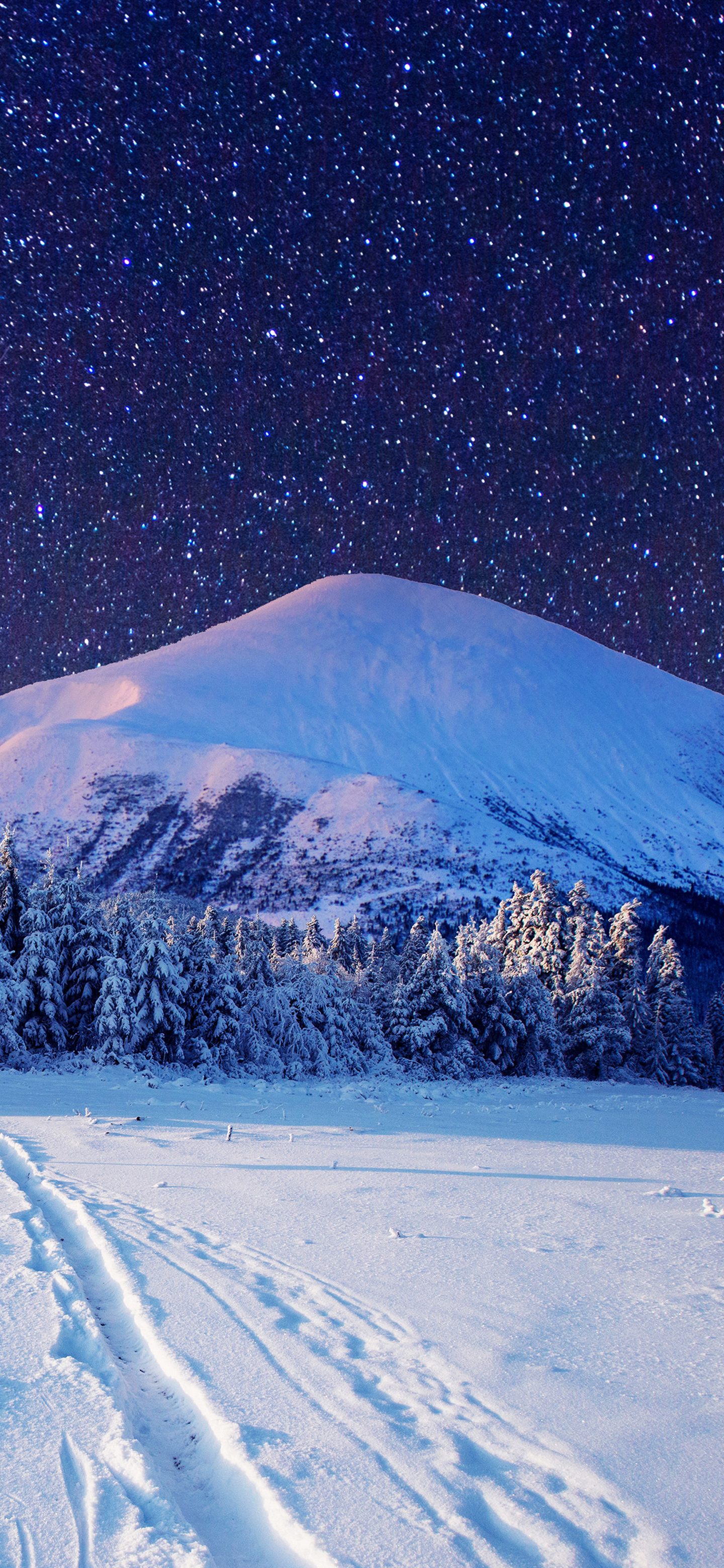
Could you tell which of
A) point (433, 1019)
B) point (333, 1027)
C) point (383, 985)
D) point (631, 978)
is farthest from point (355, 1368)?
point (631, 978)

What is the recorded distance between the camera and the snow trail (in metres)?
2.92

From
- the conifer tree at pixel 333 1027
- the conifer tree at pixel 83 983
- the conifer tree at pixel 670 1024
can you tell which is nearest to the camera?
the conifer tree at pixel 83 983

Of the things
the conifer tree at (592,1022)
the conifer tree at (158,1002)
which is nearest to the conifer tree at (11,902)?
the conifer tree at (158,1002)

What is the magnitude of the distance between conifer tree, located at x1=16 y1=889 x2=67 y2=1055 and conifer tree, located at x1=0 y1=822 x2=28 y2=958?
381 millimetres

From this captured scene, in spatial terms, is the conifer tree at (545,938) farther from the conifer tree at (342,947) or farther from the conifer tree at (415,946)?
the conifer tree at (342,947)

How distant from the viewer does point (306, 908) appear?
7008 inches

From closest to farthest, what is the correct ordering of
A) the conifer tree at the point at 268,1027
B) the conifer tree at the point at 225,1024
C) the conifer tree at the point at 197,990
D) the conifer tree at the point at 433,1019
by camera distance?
the conifer tree at the point at 197,990 < the conifer tree at the point at 225,1024 < the conifer tree at the point at 268,1027 < the conifer tree at the point at 433,1019

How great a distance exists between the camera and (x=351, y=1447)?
354 cm

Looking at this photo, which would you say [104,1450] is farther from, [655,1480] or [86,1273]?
[86,1273]

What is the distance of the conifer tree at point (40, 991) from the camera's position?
79.9 feet

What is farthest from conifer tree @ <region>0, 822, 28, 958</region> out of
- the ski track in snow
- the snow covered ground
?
the ski track in snow

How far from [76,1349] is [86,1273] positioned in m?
1.52

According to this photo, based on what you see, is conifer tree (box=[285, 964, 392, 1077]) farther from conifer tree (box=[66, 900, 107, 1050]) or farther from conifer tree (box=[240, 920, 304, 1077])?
conifer tree (box=[66, 900, 107, 1050])

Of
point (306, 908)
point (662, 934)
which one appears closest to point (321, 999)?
point (662, 934)
